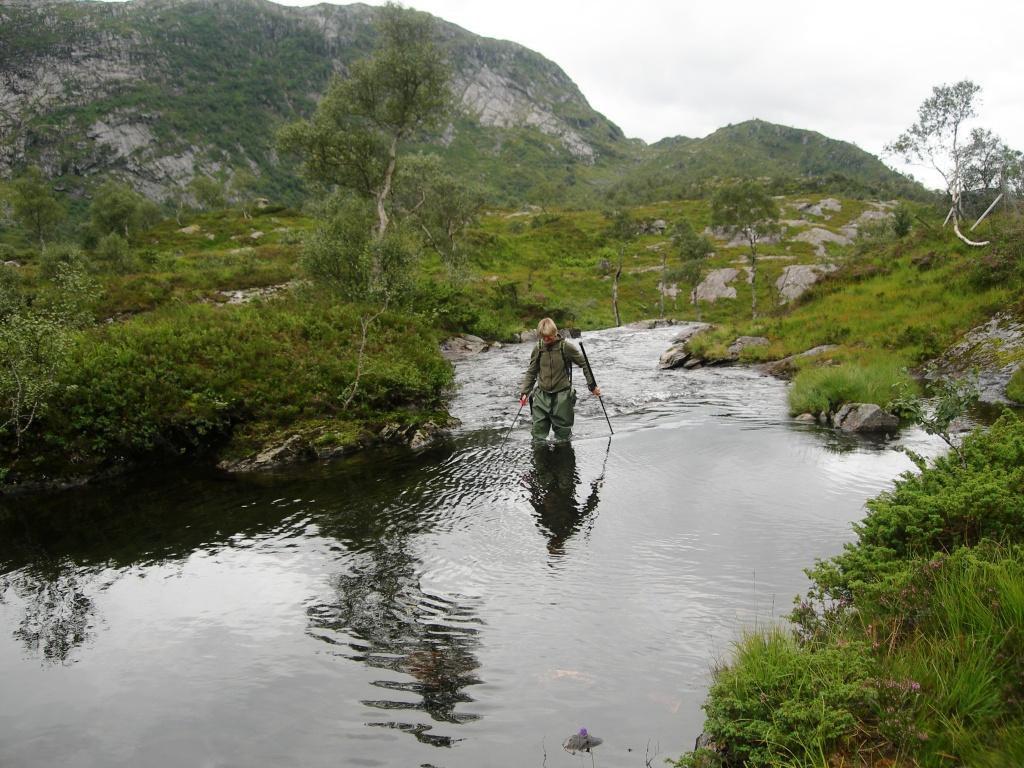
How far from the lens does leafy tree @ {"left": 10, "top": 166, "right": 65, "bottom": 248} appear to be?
84.2 m

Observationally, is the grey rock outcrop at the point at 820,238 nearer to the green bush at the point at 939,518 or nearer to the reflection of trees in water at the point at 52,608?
the green bush at the point at 939,518

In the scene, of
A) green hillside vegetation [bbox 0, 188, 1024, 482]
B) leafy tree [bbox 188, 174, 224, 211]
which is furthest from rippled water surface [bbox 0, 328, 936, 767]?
leafy tree [bbox 188, 174, 224, 211]

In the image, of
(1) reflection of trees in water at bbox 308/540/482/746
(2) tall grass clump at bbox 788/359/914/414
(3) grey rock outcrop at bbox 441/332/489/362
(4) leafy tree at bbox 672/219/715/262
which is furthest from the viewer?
(4) leafy tree at bbox 672/219/715/262

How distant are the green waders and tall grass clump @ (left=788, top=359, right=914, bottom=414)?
819cm

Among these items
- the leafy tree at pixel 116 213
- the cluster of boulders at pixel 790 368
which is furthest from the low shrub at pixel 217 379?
the leafy tree at pixel 116 213

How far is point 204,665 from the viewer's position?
6.89 meters

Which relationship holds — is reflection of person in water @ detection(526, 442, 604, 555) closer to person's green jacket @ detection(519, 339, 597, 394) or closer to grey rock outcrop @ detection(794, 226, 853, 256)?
person's green jacket @ detection(519, 339, 597, 394)

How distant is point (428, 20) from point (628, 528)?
1628 inches

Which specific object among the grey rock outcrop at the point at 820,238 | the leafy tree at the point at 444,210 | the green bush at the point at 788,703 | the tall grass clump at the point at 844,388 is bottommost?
the green bush at the point at 788,703

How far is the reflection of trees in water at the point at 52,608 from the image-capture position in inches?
298

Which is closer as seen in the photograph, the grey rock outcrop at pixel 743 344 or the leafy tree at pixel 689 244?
the grey rock outcrop at pixel 743 344

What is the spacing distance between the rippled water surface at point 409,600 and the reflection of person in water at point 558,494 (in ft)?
0.23

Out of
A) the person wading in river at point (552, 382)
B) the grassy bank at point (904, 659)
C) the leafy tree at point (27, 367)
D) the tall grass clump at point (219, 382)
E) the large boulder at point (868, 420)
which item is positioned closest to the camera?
the grassy bank at point (904, 659)

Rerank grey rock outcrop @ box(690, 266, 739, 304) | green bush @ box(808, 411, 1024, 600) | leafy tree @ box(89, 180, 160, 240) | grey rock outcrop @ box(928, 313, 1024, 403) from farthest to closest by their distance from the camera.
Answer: leafy tree @ box(89, 180, 160, 240) < grey rock outcrop @ box(690, 266, 739, 304) < grey rock outcrop @ box(928, 313, 1024, 403) < green bush @ box(808, 411, 1024, 600)
